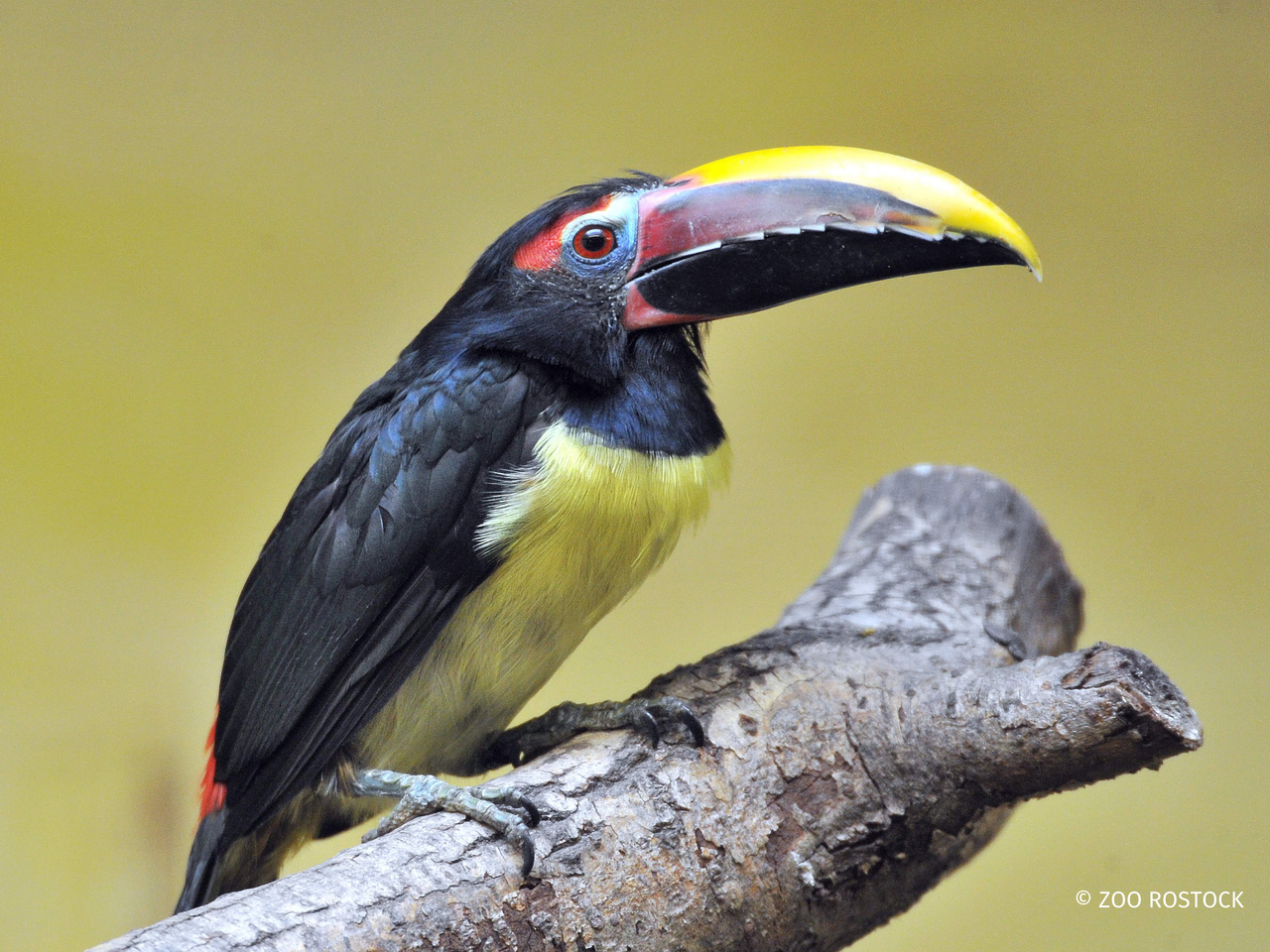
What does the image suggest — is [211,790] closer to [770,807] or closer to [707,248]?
[770,807]

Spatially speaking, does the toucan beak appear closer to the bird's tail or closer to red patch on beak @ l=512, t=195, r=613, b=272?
red patch on beak @ l=512, t=195, r=613, b=272

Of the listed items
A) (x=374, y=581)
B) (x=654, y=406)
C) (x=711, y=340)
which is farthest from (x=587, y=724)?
(x=711, y=340)

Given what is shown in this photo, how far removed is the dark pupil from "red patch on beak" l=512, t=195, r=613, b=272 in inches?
1.9

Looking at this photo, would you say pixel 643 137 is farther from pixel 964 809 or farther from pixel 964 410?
pixel 964 809

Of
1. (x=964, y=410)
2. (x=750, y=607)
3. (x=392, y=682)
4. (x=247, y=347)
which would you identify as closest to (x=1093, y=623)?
(x=964, y=410)

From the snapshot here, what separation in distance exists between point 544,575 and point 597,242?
70 cm

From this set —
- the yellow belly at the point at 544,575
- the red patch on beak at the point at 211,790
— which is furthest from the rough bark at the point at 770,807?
the red patch on beak at the point at 211,790

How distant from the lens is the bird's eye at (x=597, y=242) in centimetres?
227

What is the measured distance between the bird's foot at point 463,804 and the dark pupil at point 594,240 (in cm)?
109

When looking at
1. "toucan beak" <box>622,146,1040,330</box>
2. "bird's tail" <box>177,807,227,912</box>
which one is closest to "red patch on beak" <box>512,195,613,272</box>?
"toucan beak" <box>622,146,1040,330</box>

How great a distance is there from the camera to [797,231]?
6.96 ft

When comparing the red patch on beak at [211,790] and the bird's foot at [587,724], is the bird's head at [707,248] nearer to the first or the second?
the bird's foot at [587,724]

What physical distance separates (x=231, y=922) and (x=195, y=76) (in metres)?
3.30

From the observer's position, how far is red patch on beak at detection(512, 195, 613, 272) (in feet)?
7.54
